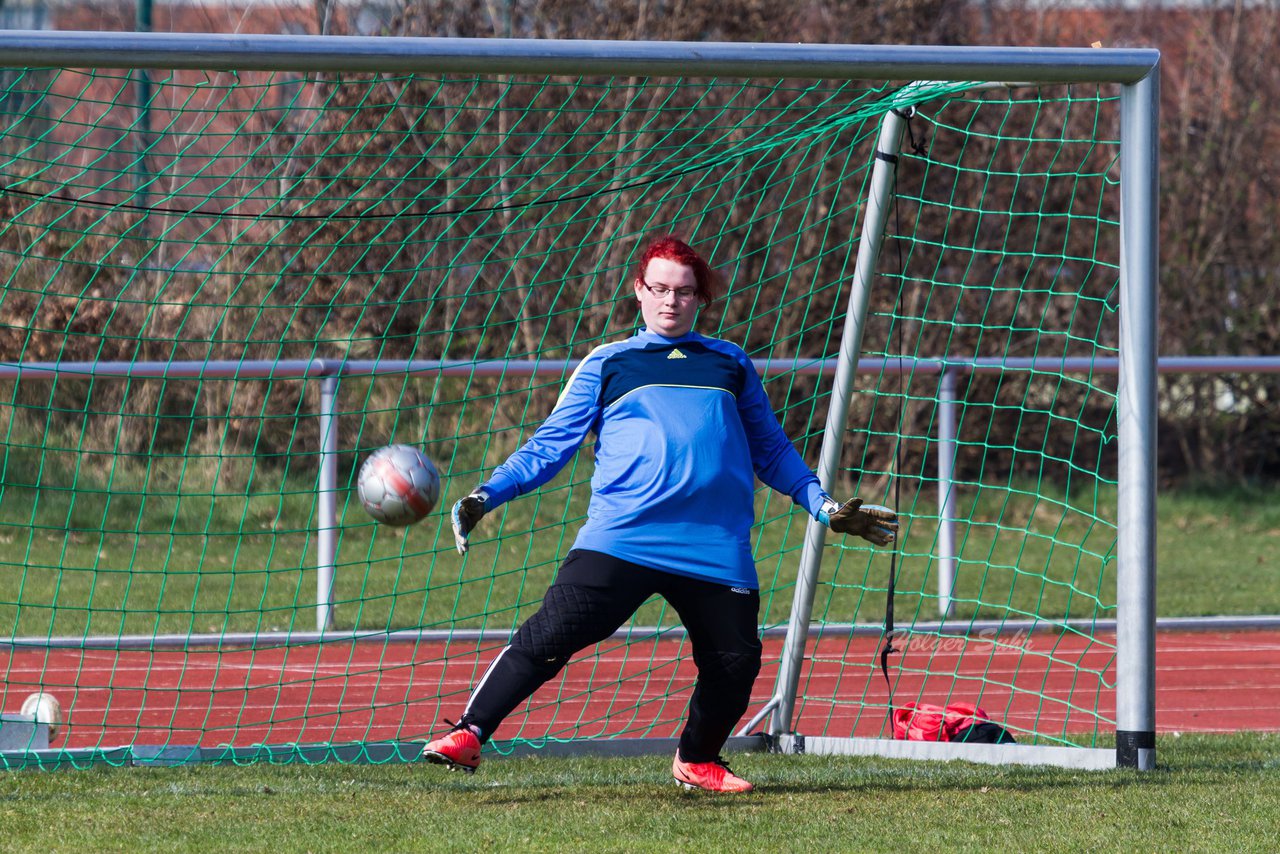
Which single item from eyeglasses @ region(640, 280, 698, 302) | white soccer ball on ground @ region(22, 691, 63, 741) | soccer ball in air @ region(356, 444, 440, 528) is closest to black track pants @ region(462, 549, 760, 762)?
soccer ball in air @ region(356, 444, 440, 528)

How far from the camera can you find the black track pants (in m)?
4.45

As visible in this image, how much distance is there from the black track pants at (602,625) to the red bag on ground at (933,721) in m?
1.38

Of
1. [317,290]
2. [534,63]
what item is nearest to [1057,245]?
[317,290]

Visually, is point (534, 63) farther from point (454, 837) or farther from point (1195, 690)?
point (1195, 690)

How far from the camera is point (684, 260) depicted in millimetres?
4586

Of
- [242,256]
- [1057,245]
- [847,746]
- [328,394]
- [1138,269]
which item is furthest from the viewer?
[1057,245]

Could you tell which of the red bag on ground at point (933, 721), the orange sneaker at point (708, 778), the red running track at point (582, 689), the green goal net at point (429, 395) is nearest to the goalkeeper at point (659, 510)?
the orange sneaker at point (708, 778)

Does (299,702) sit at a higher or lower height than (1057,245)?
lower

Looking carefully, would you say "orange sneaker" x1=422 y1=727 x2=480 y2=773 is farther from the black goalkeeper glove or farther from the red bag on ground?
the red bag on ground

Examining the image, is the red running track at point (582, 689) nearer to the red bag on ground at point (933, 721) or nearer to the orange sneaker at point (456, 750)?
the red bag on ground at point (933, 721)

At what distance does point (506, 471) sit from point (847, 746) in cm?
188

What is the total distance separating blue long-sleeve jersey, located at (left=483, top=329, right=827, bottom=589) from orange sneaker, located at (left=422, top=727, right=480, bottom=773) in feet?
2.02

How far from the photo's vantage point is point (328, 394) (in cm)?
886

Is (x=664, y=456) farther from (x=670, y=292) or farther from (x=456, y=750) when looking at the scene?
(x=456, y=750)
